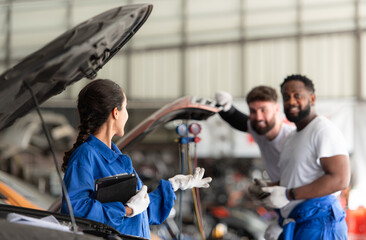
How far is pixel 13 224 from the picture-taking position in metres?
1.29

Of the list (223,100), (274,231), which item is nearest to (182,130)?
(223,100)

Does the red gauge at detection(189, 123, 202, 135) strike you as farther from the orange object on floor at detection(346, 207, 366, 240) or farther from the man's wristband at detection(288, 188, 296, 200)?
the orange object on floor at detection(346, 207, 366, 240)

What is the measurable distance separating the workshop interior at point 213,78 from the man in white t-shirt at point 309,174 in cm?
290

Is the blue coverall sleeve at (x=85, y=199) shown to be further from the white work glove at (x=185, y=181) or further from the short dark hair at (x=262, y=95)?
the short dark hair at (x=262, y=95)

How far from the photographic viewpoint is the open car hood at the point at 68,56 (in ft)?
4.42

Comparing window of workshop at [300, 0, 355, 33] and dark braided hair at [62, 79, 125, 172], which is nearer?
dark braided hair at [62, 79, 125, 172]

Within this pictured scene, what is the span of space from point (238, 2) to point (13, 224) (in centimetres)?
1116

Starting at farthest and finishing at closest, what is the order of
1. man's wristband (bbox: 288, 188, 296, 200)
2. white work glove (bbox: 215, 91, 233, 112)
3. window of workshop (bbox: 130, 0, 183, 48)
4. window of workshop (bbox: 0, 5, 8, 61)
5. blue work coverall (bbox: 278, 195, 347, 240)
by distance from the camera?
window of workshop (bbox: 0, 5, 8, 61), window of workshop (bbox: 130, 0, 183, 48), white work glove (bbox: 215, 91, 233, 112), man's wristband (bbox: 288, 188, 296, 200), blue work coverall (bbox: 278, 195, 347, 240)

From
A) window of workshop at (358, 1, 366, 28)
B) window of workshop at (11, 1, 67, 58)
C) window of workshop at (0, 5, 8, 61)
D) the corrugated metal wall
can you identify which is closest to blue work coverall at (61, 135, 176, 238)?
the corrugated metal wall

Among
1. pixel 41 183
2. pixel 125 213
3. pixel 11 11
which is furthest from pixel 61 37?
pixel 11 11

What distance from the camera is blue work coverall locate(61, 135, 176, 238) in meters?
1.70

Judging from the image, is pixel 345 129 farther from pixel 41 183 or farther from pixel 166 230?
pixel 41 183

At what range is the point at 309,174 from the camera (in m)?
2.75

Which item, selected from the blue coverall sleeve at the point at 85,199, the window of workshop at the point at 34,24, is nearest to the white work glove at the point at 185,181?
the blue coverall sleeve at the point at 85,199
